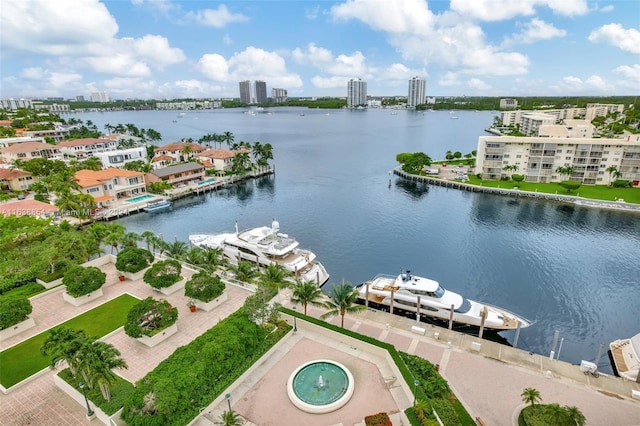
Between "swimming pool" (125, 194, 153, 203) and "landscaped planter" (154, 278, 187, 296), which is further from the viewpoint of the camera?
"swimming pool" (125, 194, 153, 203)

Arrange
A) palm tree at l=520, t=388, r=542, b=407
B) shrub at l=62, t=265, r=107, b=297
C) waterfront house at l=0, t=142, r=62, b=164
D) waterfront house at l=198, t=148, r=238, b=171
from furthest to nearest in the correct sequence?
waterfront house at l=198, t=148, r=238, b=171 → waterfront house at l=0, t=142, r=62, b=164 → shrub at l=62, t=265, r=107, b=297 → palm tree at l=520, t=388, r=542, b=407

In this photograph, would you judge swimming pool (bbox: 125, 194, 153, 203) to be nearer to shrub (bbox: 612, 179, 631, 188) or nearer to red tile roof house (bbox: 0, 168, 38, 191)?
red tile roof house (bbox: 0, 168, 38, 191)

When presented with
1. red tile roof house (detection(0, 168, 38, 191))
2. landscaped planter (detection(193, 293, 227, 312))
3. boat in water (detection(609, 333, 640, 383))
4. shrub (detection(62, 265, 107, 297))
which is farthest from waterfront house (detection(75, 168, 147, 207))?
boat in water (detection(609, 333, 640, 383))

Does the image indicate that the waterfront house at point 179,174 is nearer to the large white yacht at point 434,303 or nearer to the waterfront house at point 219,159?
the waterfront house at point 219,159

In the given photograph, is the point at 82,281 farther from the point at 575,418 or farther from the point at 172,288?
the point at 575,418

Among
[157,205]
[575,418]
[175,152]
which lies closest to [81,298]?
[575,418]

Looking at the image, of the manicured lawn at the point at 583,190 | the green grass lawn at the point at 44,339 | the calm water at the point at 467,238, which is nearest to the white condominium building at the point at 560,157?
the manicured lawn at the point at 583,190

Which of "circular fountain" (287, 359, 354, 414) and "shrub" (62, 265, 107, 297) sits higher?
"shrub" (62, 265, 107, 297)
